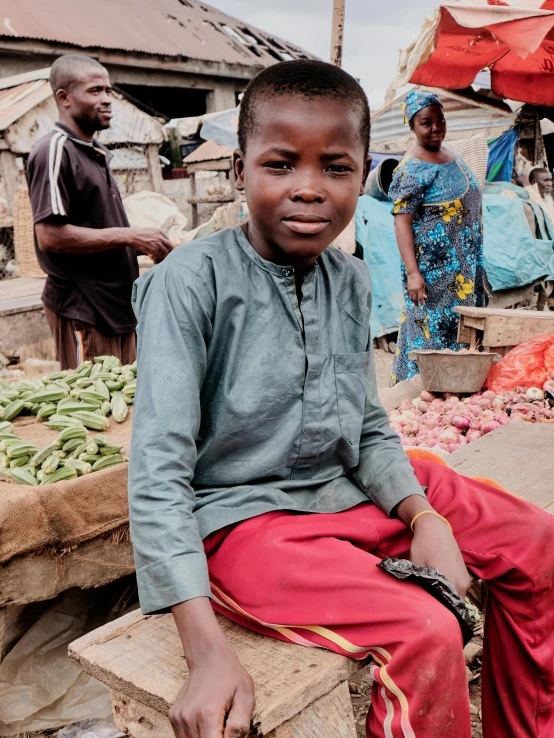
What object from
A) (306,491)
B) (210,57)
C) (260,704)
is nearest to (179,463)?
(306,491)

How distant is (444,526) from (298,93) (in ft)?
3.34

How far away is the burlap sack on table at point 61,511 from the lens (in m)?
2.21

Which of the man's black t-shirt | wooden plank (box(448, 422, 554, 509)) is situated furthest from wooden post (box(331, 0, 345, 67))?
wooden plank (box(448, 422, 554, 509))

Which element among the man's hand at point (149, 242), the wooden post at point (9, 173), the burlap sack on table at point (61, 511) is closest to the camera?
the burlap sack on table at point (61, 511)

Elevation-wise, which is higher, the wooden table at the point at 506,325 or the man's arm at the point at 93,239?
the man's arm at the point at 93,239

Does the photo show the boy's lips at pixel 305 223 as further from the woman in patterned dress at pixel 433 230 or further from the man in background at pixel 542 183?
the man in background at pixel 542 183

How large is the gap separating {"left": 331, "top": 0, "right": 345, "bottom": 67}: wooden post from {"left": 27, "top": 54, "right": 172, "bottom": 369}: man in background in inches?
120

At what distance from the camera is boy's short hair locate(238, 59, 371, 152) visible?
1.47 meters

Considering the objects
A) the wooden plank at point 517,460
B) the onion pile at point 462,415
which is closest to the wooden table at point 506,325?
the onion pile at point 462,415

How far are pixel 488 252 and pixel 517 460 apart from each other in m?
6.09

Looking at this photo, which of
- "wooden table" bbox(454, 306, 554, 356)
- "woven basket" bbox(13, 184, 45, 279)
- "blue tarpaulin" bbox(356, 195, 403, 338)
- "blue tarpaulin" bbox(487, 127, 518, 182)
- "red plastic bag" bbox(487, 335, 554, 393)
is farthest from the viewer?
"blue tarpaulin" bbox(487, 127, 518, 182)

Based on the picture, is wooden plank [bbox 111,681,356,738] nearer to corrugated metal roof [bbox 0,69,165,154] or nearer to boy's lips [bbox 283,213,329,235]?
boy's lips [bbox 283,213,329,235]

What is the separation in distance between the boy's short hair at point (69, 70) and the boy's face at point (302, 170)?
8.97ft

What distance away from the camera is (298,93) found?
57.4 inches
